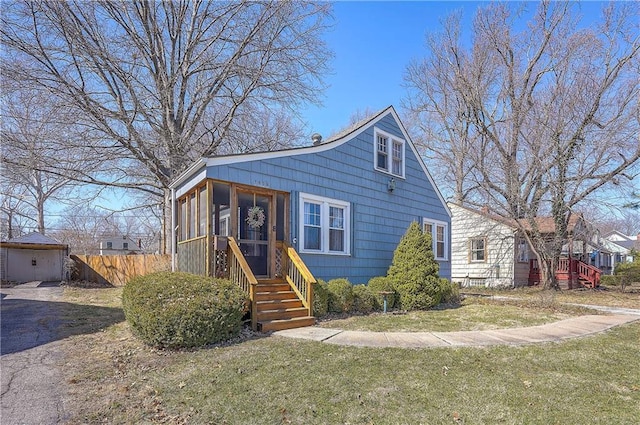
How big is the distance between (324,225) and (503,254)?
1374 centimetres

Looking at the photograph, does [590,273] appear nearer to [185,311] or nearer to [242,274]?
[242,274]

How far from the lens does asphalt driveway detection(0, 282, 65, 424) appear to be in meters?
3.66

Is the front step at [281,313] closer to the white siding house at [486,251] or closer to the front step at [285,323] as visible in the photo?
the front step at [285,323]

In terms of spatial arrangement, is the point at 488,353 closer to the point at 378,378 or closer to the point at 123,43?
the point at 378,378

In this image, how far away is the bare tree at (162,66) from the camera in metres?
12.5

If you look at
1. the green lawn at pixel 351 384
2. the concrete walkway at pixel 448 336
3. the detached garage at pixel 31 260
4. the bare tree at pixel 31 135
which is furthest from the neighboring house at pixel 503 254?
the detached garage at pixel 31 260

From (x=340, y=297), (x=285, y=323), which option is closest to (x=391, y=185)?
(x=340, y=297)

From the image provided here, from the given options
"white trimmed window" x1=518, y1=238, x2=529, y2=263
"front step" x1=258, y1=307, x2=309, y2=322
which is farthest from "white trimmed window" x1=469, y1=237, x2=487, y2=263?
"front step" x1=258, y1=307, x2=309, y2=322

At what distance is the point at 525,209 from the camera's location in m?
17.2

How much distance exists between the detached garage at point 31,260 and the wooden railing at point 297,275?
1458 cm

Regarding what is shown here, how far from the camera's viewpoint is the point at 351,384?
4.21 meters

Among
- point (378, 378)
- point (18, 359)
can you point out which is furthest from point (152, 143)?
point (378, 378)

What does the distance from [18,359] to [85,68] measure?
1117 centimetres

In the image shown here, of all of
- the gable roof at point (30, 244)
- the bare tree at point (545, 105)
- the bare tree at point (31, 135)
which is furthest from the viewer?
the gable roof at point (30, 244)
